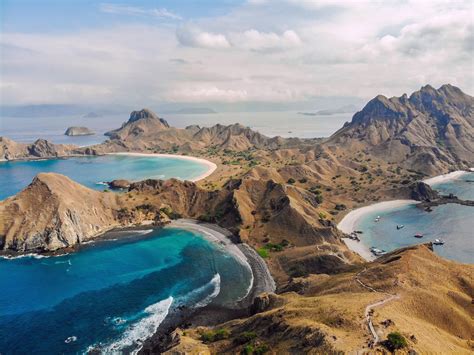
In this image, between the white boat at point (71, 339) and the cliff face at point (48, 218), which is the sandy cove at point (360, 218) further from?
the cliff face at point (48, 218)

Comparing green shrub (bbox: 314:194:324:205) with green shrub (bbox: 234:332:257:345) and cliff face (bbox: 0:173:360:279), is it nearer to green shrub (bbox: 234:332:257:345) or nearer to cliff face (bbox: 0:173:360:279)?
cliff face (bbox: 0:173:360:279)

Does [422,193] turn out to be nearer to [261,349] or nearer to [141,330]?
[261,349]

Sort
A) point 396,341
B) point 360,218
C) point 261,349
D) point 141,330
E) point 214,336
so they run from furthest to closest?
point 360,218, point 141,330, point 214,336, point 261,349, point 396,341

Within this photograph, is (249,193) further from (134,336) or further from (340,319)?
(340,319)

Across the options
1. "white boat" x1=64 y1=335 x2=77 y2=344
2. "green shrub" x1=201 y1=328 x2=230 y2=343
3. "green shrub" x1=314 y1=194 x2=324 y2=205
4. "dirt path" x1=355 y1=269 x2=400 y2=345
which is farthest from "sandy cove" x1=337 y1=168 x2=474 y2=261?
"white boat" x1=64 y1=335 x2=77 y2=344

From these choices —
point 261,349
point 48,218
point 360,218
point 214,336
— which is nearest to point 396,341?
point 261,349

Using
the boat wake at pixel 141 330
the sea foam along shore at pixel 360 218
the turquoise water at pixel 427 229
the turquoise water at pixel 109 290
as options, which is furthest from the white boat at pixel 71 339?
the turquoise water at pixel 427 229
